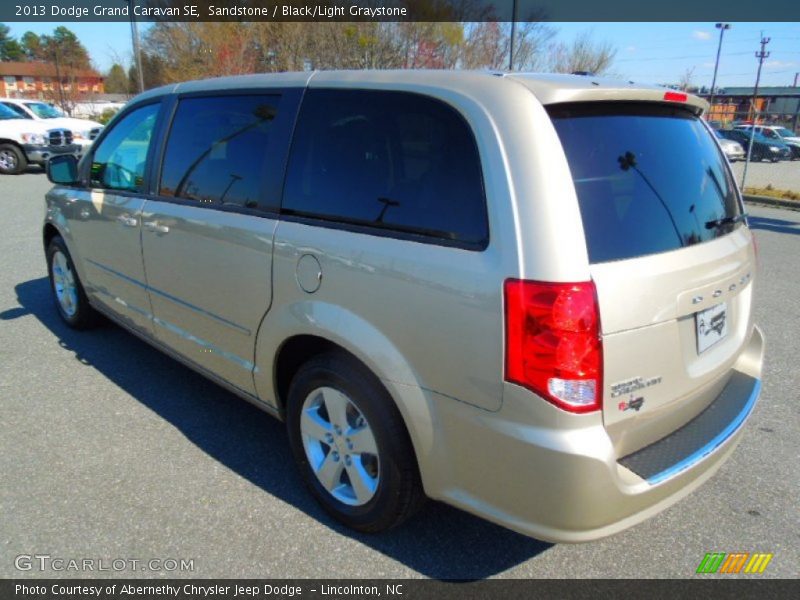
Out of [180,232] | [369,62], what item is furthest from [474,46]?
[180,232]

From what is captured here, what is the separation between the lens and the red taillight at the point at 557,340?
1.84 meters

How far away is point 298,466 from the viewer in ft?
9.24

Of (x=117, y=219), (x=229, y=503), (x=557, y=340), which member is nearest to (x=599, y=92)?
(x=557, y=340)

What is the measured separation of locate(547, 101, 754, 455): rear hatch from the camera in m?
1.93

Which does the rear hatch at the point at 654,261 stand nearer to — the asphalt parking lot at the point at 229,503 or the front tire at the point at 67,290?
the asphalt parking lot at the point at 229,503

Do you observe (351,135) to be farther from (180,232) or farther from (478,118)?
(180,232)

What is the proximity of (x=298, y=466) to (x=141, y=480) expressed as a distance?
0.79 m

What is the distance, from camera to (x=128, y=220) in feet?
12.0

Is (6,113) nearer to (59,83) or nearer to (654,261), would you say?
(654,261)

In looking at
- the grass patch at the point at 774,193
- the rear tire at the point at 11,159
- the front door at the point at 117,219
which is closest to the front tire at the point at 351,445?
the front door at the point at 117,219

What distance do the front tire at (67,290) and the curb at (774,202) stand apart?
14033 millimetres

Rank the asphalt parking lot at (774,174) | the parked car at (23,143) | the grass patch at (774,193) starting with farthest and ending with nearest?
the asphalt parking lot at (774,174) → the parked car at (23,143) → the grass patch at (774,193)

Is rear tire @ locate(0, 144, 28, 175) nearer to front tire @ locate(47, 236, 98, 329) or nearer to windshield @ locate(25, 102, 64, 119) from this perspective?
windshield @ locate(25, 102, 64, 119)

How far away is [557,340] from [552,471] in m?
0.42
